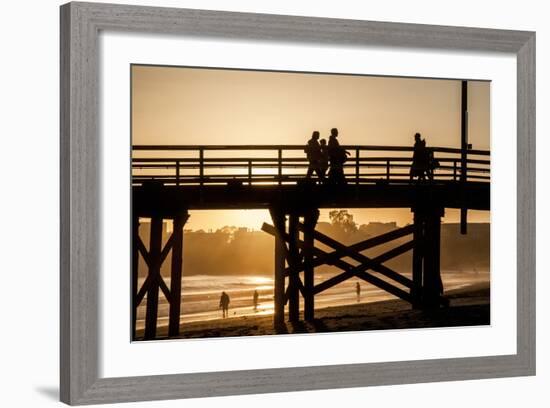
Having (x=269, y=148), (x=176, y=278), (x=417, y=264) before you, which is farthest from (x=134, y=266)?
(x=417, y=264)

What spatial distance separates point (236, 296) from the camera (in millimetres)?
6203

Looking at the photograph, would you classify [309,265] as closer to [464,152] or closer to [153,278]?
[153,278]

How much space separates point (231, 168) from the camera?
20.4ft

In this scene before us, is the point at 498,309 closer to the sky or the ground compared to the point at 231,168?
closer to the ground

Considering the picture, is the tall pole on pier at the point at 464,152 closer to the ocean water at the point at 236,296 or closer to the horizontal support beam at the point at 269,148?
the horizontal support beam at the point at 269,148

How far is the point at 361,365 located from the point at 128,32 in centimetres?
203

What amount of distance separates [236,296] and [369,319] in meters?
0.75

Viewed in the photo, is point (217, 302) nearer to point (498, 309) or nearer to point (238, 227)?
point (238, 227)

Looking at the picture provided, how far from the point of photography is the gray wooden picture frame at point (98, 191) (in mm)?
5762

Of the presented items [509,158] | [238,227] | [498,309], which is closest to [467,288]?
[498,309]

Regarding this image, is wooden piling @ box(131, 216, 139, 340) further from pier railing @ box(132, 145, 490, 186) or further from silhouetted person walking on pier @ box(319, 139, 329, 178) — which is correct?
silhouetted person walking on pier @ box(319, 139, 329, 178)

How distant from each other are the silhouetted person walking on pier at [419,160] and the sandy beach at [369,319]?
651 millimetres

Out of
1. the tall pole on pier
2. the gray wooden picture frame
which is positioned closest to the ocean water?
the gray wooden picture frame

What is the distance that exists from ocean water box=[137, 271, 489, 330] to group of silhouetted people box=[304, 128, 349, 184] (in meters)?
0.52
